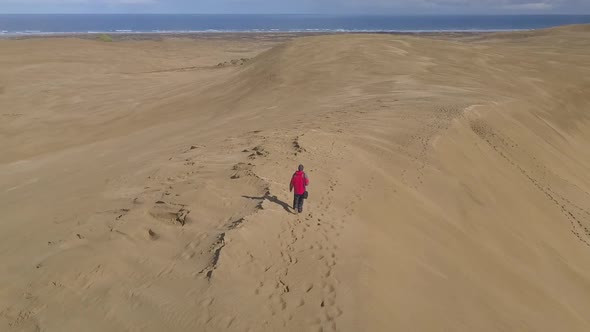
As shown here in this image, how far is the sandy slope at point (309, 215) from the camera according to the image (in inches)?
215

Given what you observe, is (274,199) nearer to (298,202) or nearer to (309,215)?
(298,202)

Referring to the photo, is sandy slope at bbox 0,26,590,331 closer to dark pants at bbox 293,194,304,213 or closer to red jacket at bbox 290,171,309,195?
dark pants at bbox 293,194,304,213

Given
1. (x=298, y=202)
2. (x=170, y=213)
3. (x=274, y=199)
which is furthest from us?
(x=274, y=199)

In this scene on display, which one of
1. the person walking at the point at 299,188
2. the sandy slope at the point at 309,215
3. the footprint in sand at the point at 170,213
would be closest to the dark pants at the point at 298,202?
the person walking at the point at 299,188

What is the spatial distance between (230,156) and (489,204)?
5.60 m

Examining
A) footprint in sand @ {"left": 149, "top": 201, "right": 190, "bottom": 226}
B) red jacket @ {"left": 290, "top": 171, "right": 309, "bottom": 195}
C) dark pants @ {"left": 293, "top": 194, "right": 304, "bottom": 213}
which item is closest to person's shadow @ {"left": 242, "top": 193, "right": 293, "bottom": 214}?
dark pants @ {"left": 293, "top": 194, "right": 304, "bottom": 213}

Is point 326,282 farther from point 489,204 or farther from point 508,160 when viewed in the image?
point 508,160

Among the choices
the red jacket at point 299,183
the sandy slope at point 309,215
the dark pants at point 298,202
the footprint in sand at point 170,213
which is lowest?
the sandy slope at point 309,215

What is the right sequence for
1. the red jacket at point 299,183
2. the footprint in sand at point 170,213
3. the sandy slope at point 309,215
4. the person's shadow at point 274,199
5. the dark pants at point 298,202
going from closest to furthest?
1. the sandy slope at point 309,215
2. the footprint in sand at point 170,213
3. the red jacket at point 299,183
4. the dark pants at point 298,202
5. the person's shadow at point 274,199

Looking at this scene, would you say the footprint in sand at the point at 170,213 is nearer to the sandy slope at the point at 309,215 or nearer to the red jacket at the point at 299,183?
the sandy slope at the point at 309,215

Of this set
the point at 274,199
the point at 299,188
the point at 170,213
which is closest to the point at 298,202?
the point at 299,188

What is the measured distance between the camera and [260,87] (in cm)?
2125

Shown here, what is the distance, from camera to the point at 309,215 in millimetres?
7270

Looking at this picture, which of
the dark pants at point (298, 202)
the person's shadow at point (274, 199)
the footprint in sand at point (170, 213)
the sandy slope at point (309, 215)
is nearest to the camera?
the sandy slope at point (309, 215)
